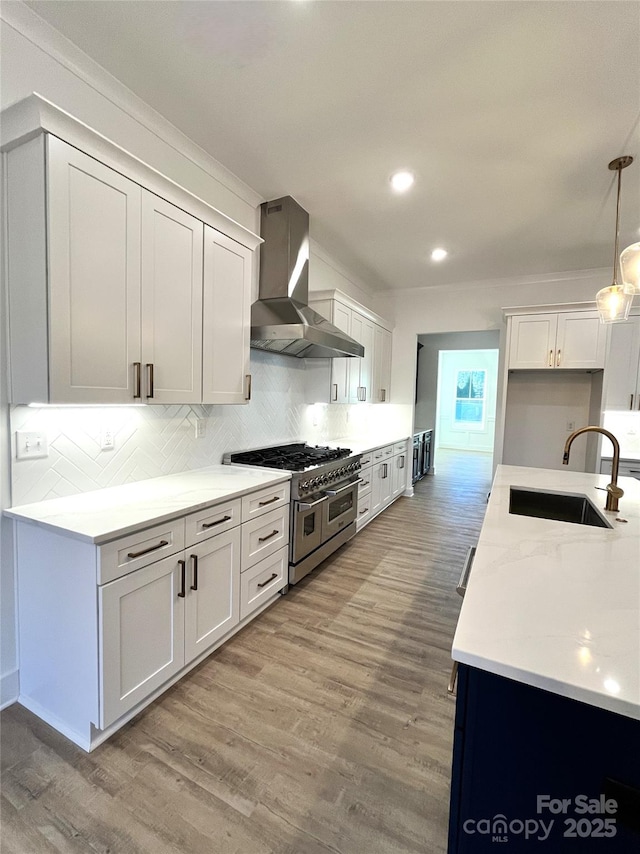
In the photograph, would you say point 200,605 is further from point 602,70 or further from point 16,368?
point 602,70

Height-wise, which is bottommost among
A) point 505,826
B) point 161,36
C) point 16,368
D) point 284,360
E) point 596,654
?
point 505,826

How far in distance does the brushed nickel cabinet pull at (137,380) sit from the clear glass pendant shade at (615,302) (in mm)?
2972

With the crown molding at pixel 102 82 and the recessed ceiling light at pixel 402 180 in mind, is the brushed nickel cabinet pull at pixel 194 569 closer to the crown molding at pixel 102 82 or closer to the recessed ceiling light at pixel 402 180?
the crown molding at pixel 102 82

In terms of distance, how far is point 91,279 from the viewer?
1.71 meters

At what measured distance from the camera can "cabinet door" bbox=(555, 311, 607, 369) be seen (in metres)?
4.25

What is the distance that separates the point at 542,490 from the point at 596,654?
5.93 ft

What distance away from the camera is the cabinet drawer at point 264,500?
92.8 inches

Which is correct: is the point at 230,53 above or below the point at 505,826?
above

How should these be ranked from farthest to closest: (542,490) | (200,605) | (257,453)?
(257,453)
(542,490)
(200,605)

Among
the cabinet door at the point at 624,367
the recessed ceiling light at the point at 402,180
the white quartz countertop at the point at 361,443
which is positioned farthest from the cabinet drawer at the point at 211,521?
the cabinet door at the point at 624,367

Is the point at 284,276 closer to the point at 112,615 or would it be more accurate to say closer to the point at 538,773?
the point at 112,615

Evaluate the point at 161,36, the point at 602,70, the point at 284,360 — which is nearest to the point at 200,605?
the point at 284,360

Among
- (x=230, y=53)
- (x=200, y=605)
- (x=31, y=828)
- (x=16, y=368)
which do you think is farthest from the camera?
(x=200, y=605)

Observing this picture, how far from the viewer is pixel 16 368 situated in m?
1.69
